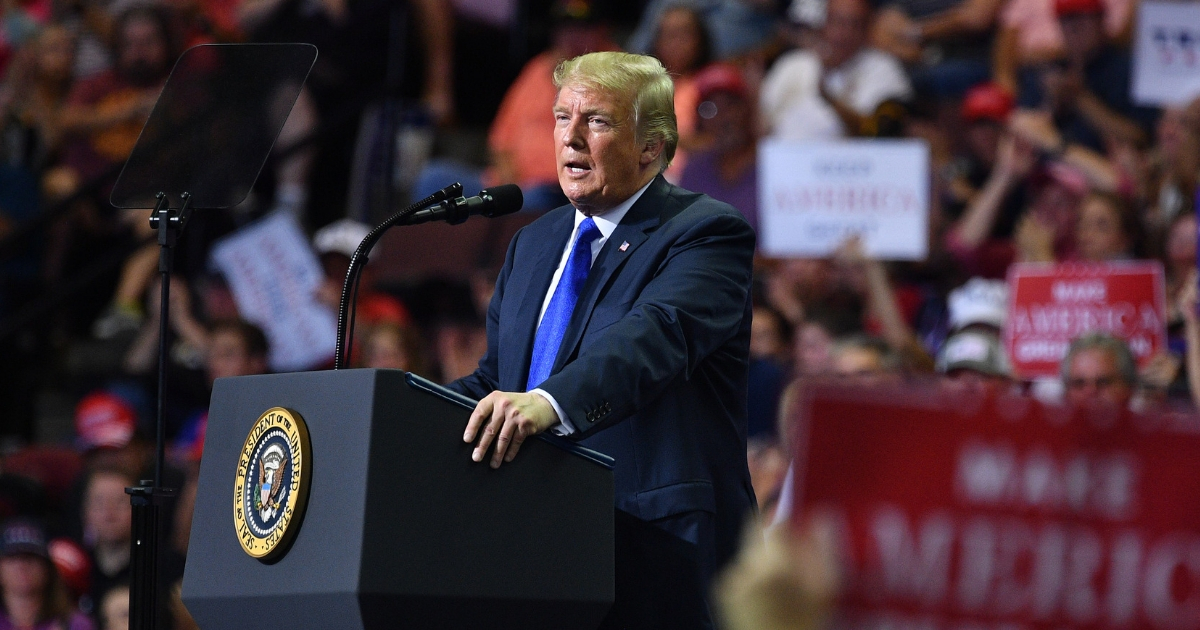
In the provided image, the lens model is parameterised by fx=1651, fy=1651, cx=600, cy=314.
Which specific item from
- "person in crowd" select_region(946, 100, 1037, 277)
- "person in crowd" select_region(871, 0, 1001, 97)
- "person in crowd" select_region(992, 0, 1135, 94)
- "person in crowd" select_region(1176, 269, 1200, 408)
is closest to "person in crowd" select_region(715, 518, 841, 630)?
"person in crowd" select_region(1176, 269, 1200, 408)

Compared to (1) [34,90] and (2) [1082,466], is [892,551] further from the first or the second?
(1) [34,90]

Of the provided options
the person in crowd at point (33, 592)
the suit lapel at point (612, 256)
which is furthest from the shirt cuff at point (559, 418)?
the person in crowd at point (33, 592)

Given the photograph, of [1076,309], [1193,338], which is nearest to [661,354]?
[1193,338]

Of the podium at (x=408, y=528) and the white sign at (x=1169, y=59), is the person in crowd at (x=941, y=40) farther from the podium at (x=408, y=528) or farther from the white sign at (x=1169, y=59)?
the podium at (x=408, y=528)

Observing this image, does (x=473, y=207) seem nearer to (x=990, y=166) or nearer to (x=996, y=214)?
(x=996, y=214)

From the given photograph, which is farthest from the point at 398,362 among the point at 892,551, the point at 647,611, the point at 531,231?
the point at 892,551

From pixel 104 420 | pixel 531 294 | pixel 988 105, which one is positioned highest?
pixel 988 105

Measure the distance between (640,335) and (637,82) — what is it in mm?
549

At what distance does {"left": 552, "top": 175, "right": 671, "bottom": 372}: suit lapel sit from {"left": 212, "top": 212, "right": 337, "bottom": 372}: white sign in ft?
14.0

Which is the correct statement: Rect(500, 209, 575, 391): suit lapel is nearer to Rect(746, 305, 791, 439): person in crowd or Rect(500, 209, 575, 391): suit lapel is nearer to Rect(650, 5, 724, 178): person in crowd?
Rect(746, 305, 791, 439): person in crowd

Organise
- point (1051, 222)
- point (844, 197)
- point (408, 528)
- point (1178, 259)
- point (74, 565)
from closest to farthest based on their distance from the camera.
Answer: point (408, 528), point (1178, 259), point (74, 565), point (1051, 222), point (844, 197)

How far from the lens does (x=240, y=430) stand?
106 inches

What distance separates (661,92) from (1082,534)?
1.69 meters

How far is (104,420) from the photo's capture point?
7117 millimetres
